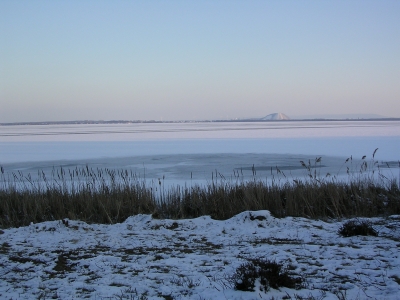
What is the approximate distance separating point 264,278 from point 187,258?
1155 mm

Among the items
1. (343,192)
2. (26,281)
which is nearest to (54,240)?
(26,281)

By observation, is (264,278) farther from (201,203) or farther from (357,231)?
(201,203)

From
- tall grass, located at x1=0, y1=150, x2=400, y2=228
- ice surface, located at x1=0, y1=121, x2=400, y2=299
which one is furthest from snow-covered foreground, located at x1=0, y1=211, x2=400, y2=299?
tall grass, located at x1=0, y1=150, x2=400, y2=228

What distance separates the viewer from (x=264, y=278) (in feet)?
11.7

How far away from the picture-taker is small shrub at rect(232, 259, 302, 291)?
3.53 m

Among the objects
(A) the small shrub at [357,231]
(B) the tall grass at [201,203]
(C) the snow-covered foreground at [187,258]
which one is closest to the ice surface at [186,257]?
(C) the snow-covered foreground at [187,258]

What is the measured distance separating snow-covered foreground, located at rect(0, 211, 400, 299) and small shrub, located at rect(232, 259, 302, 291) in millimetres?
70

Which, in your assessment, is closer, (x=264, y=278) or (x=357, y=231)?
(x=264, y=278)

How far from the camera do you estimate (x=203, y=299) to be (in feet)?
11.0

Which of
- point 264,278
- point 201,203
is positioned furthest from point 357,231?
point 201,203

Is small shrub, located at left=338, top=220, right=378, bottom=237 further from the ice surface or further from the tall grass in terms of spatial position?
the tall grass

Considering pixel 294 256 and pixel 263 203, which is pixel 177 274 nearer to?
pixel 294 256

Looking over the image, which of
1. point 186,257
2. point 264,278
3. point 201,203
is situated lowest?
point 201,203

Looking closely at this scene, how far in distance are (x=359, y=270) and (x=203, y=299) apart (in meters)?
1.63
